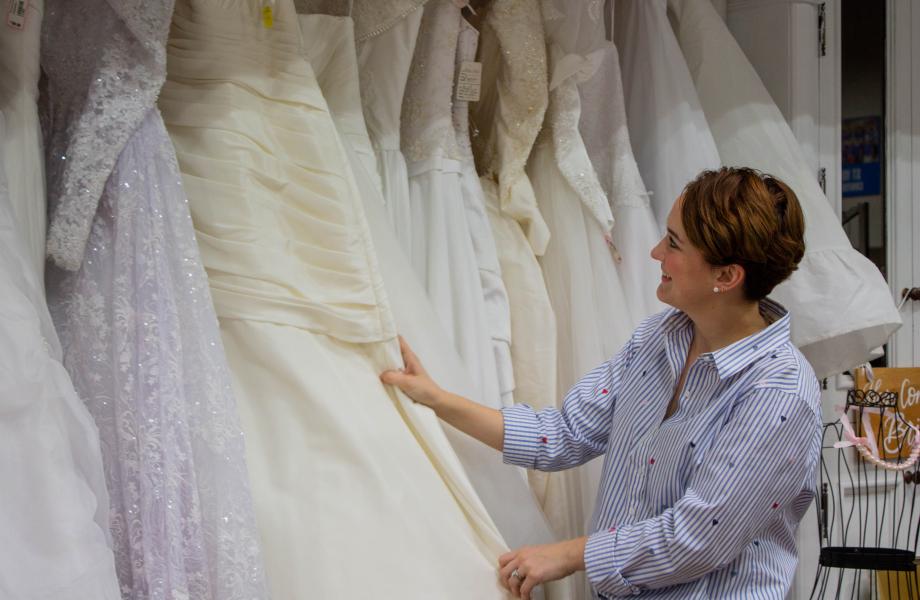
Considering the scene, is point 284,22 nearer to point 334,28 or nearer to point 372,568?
point 334,28

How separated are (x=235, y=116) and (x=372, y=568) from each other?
59 centimetres

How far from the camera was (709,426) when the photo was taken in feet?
4.16

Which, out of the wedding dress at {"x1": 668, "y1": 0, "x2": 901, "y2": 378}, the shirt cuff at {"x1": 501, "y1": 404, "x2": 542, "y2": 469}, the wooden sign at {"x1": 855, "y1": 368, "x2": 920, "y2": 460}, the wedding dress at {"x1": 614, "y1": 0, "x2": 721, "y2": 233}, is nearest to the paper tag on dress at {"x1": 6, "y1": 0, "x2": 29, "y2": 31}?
the shirt cuff at {"x1": 501, "y1": 404, "x2": 542, "y2": 469}

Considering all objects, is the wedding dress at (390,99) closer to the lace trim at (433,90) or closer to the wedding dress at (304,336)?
the lace trim at (433,90)

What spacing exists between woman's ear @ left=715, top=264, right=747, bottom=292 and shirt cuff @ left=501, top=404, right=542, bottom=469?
36cm

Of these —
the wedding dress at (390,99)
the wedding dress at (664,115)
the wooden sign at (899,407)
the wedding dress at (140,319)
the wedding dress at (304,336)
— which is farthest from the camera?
the wooden sign at (899,407)

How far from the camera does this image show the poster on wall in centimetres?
253

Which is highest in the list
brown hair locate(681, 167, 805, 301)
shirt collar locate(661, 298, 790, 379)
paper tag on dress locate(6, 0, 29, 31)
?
paper tag on dress locate(6, 0, 29, 31)

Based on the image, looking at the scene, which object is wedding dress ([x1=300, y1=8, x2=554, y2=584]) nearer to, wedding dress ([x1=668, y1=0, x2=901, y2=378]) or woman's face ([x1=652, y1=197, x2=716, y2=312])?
woman's face ([x1=652, y1=197, x2=716, y2=312])

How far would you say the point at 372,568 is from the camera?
3.81 feet

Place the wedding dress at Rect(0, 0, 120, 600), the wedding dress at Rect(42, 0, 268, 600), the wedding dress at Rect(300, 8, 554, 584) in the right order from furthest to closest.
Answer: the wedding dress at Rect(300, 8, 554, 584), the wedding dress at Rect(42, 0, 268, 600), the wedding dress at Rect(0, 0, 120, 600)

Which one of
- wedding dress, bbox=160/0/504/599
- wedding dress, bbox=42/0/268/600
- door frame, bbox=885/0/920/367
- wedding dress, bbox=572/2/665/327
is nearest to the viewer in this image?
wedding dress, bbox=42/0/268/600

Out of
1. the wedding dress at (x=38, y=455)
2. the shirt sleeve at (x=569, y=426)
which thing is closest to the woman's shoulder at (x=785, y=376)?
the shirt sleeve at (x=569, y=426)

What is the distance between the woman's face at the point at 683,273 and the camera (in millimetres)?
1312
